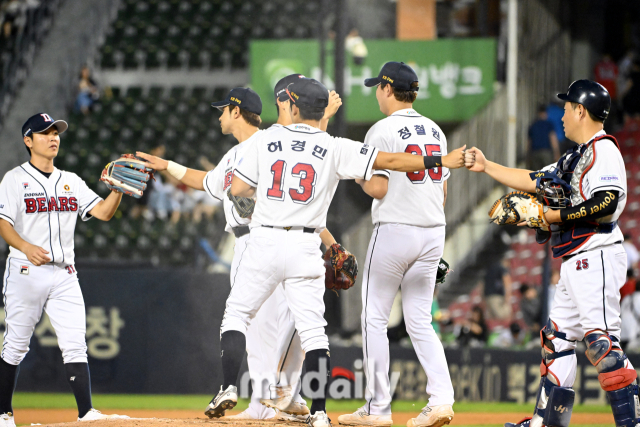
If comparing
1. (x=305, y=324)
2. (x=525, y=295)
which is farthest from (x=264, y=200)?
(x=525, y=295)

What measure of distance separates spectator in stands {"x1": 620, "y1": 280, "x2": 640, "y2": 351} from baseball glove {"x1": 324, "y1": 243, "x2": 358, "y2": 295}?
6003 mm

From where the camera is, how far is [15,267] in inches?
229

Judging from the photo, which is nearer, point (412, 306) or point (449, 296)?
point (412, 306)

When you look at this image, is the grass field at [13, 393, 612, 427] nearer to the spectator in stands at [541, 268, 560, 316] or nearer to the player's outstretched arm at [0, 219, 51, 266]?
the spectator in stands at [541, 268, 560, 316]

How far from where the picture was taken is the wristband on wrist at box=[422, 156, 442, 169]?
4980mm

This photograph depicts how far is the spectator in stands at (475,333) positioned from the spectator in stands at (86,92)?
989 centimetres

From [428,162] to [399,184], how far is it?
452 mm

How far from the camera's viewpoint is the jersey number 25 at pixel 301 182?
194 inches

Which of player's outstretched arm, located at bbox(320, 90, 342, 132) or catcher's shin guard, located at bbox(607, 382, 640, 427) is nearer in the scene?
catcher's shin guard, located at bbox(607, 382, 640, 427)

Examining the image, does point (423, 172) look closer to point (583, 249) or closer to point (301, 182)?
point (301, 182)

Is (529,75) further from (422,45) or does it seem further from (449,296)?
(449,296)

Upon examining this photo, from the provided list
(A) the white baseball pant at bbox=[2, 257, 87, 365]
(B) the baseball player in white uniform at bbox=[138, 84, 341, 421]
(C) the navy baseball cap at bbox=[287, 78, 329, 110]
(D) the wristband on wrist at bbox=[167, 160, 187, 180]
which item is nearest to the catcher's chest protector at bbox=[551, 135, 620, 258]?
(B) the baseball player in white uniform at bbox=[138, 84, 341, 421]

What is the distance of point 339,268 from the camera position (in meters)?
5.46

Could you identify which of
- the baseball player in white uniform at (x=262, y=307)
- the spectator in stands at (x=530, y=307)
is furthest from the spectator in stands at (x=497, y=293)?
the baseball player in white uniform at (x=262, y=307)
